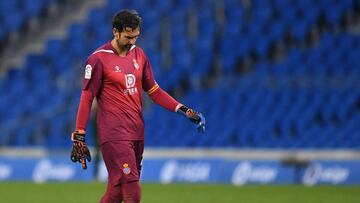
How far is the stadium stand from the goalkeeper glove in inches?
560

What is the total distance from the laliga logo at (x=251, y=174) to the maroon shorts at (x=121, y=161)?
13.6 m

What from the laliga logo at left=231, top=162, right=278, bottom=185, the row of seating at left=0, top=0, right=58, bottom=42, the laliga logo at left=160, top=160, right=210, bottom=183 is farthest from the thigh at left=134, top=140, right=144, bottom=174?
the row of seating at left=0, top=0, right=58, bottom=42

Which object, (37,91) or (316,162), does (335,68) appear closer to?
(316,162)

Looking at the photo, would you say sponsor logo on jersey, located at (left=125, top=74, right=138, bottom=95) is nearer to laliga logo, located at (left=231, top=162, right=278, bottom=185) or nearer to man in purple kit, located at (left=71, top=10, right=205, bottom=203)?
man in purple kit, located at (left=71, top=10, right=205, bottom=203)

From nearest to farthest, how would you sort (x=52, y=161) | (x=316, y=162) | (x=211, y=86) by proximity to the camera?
(x=316, y=162) → (x=52, y=161) → (x=211, y=86)

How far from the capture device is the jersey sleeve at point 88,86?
9.91 m

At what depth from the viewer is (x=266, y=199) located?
54.8 feet

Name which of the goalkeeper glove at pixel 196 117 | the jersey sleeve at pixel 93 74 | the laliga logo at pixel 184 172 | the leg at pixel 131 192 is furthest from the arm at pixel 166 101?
the laliga logo at pixel 184 172

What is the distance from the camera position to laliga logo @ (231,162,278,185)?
76.8ft

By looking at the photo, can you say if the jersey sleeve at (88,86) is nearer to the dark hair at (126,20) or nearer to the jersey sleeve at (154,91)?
the dark hair at (126,20)

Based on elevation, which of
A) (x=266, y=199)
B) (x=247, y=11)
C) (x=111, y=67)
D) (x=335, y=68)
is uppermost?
(x=247, y=11)

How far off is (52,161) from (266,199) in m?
10.5

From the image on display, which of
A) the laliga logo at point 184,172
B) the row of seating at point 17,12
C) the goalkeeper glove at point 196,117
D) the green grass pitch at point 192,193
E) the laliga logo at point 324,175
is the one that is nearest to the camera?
the goalkeeper glove at point 196,117

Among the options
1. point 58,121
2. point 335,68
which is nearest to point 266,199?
point 335,68
